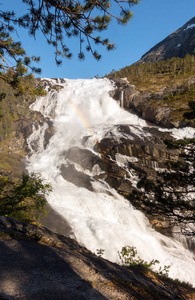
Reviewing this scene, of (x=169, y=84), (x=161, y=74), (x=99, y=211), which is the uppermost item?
(x=161, y=74)

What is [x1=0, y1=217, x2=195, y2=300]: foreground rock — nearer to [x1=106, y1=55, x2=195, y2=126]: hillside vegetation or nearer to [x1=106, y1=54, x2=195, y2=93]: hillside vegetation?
[x1=106, y1=55, x2=195, y2=126]: hillside vegetation

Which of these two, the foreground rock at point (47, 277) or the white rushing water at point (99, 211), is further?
the white rushing water at point (99, 211)

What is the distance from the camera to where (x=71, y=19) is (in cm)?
489

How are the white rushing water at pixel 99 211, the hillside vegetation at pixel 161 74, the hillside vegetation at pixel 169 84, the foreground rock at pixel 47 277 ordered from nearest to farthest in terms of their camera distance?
1. the foreground rock at pixel 47 277
2. the white rushing water at pixel 99 211
3. the hillside vegetation at pixel 169 84
4. the hillside vegetation at pixel 161 74

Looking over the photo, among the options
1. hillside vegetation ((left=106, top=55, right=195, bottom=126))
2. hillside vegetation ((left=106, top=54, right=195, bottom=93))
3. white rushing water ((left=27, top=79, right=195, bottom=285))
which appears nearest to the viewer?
white rushing water ((left=27, top=79, right=195, bottom=285))

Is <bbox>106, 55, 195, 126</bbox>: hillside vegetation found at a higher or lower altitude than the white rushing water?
higher

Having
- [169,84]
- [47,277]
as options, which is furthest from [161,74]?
[47,277]

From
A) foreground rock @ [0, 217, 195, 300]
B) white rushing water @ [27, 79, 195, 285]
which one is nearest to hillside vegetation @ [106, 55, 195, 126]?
white rushing water @ [27, 79, 195, 285]

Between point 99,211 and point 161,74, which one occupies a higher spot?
point 161,74

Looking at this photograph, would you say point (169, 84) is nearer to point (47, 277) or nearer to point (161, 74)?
point (161, 74)

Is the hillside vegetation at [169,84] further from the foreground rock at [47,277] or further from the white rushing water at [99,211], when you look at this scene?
the foreground rock at [47,277]

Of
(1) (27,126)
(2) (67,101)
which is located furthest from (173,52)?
(1) (27,126)

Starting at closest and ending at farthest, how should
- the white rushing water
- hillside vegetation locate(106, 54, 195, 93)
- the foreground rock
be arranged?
the foreground rock, the white rushing water, hillside vegetation locate(106, 54, 195, 93)

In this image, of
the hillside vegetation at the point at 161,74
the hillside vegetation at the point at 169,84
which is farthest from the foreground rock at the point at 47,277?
the hillside vegetation at the point at 161,74
